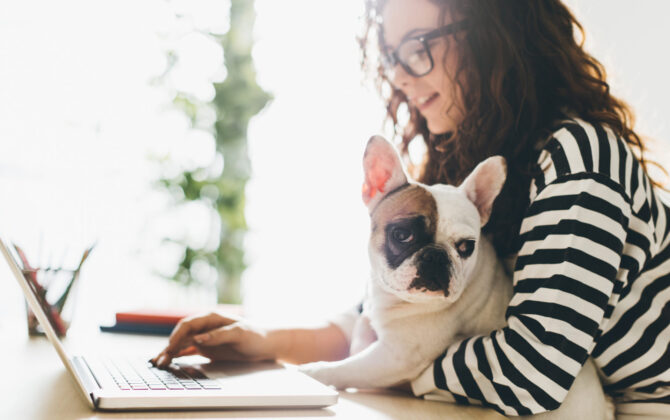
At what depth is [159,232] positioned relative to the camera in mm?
2811

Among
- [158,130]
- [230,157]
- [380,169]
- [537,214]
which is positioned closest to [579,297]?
[537,214]

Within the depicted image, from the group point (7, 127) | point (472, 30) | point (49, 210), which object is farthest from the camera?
point (7, 127)

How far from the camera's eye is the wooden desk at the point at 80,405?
22.9 inches

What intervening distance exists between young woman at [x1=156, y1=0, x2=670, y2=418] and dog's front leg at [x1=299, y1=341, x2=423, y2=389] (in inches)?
1.2

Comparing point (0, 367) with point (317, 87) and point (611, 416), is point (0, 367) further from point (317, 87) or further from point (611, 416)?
point (317, 87)

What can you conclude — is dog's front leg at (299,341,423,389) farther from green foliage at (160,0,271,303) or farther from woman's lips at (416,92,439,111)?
green foliage at (160,0,271,303)

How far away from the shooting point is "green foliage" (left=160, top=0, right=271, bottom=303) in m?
2.71

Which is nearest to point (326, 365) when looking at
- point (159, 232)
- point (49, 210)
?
point (49, 210)

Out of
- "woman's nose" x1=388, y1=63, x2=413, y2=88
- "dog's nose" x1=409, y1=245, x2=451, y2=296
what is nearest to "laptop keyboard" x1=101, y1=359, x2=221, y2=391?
"dog's nose" x1=409, y1=245, x2=451, y2=296

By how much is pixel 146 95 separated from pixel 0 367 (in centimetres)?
225

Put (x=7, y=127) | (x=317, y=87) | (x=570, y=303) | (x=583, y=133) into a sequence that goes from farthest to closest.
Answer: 1. (x=317, y=87)
2. (x=7, y=127)
3. (x=583, y=133)
4. (x=570, y=303)

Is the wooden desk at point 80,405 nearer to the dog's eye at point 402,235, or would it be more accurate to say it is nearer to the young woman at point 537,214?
the young woman at point 537,214

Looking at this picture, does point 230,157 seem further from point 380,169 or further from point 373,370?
point 373,370

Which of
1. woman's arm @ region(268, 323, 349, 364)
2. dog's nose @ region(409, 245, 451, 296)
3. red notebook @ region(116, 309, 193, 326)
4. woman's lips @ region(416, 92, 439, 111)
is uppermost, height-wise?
woman's lips @ region(416, 92, 439, 111)
